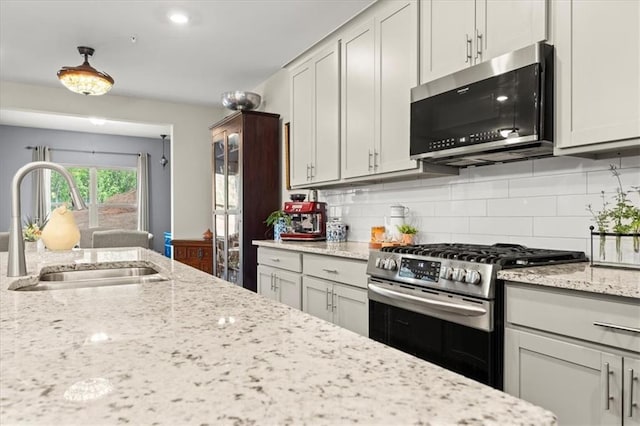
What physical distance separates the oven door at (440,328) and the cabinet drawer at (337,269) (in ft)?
0.58

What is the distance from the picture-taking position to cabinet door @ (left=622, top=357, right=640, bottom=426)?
49.0 inches

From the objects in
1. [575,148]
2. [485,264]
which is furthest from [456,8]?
[485,264]

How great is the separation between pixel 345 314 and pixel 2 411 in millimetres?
2236

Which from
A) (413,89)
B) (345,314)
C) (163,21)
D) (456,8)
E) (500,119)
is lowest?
→ (345,314)

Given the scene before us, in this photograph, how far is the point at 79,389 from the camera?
484mm

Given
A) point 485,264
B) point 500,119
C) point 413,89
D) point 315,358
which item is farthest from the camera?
point 413,89

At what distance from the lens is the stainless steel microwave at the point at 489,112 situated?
69.4 inches

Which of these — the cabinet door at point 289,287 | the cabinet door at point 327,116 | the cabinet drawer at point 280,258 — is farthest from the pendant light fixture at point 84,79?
the cabinet door at point 289,287

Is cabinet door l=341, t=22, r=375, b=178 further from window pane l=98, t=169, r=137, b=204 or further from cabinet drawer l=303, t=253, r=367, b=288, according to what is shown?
window pane l=98, t=169, r=137, b=204

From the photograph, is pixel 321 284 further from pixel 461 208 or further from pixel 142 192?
pixel 142 192

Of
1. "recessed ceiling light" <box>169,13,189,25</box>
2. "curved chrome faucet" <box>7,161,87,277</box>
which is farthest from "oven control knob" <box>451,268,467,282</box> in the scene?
"recessed ceiling light" <box>169,13,189,25</box>

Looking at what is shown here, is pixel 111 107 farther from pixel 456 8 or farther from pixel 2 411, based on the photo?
pixel 2 411

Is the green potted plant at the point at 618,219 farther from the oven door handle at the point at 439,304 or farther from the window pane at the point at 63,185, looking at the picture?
the window pane at the point at 63,185

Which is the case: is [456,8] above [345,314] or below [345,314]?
above
